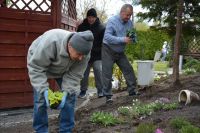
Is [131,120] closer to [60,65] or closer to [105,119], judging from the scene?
[105,119]

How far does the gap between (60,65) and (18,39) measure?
334cm

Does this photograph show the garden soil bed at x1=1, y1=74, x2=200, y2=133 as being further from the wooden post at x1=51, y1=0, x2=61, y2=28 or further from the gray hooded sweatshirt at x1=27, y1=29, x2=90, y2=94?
the wooden post at x1=51, y1=0, x2=61, y2=28

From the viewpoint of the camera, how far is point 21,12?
26.4 ft

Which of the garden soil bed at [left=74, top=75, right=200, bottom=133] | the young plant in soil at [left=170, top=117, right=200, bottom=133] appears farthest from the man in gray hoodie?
the young plant in soil at [left=170, top=117, right=200, bottom=133]

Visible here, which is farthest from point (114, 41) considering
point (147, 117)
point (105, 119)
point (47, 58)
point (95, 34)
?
point (47, 58)

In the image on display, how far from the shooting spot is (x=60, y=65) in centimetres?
488

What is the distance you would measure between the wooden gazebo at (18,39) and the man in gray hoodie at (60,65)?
9.59 feet

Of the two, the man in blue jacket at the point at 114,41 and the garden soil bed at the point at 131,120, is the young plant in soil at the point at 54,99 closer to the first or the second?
the garden soil bed at the point at 131,120

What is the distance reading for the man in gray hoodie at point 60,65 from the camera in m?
4.59

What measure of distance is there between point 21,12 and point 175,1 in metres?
3.31

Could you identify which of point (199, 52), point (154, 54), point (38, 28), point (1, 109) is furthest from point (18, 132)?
point (154, 54)

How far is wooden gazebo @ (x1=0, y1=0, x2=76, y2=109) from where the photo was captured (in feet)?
25.9

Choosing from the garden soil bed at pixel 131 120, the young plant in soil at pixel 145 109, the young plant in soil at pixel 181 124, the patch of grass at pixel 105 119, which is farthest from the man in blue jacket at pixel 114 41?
the young plant in soil at pixel 181 124

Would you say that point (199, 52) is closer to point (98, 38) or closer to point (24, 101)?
point (98, 38)
